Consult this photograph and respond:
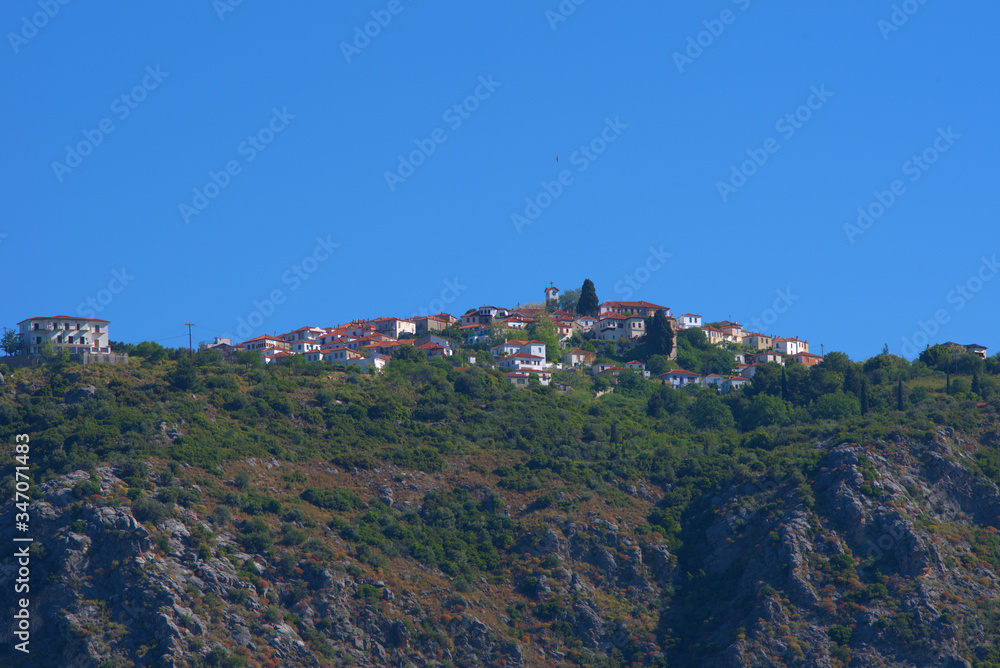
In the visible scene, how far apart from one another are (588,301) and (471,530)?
3463 inches

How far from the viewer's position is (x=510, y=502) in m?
98.6

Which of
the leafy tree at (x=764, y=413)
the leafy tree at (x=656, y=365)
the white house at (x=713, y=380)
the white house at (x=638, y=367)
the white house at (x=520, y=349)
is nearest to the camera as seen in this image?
the leafy tree at (x=764, y=413)

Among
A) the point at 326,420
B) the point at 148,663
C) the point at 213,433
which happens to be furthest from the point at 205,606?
the point at 326,420

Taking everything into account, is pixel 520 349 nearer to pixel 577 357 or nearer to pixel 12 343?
pixel 577 357

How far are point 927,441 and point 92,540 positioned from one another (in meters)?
60.8

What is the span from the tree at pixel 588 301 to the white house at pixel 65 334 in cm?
7416

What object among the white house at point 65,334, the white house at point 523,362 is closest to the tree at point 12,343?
the white house at point 65,334

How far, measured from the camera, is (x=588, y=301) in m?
179

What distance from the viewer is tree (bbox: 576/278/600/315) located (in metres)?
178

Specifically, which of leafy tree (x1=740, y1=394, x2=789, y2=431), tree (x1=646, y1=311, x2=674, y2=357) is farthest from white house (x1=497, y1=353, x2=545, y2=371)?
leafy tree (x1=740, y1=394, x2=789, y2=431)

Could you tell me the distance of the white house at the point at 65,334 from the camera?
119875mm

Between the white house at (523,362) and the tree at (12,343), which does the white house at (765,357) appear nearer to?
the white house at (523,362)

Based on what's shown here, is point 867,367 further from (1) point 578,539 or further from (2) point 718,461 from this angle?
(1) point 578,539

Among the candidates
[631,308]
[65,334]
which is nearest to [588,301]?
[631,308]
